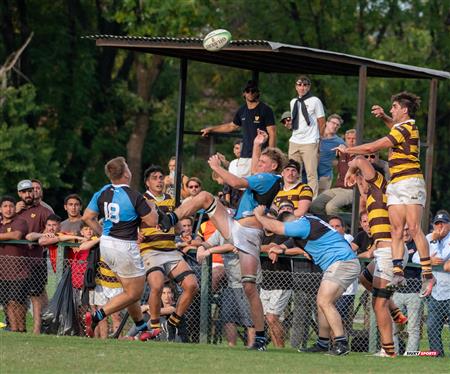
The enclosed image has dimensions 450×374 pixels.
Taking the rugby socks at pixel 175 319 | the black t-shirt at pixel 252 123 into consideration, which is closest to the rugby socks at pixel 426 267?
the rugby socks at pixel 175 319

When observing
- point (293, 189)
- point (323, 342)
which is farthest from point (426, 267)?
point (293, 189)

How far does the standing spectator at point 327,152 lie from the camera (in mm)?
19312

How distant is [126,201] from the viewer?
14.8 meters

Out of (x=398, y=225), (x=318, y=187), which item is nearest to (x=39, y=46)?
(x=318, y=187)

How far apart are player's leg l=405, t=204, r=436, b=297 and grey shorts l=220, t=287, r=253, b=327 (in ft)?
10.1

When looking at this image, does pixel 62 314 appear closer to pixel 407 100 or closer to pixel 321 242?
pixel 321 242

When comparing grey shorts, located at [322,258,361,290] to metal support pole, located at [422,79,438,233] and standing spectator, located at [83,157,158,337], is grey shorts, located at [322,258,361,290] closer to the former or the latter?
standing spectator, located at [83,157,158,337]

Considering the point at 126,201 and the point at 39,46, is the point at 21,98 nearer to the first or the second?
the point at 39,46

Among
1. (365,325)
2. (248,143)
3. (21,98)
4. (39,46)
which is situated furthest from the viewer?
(39,46)

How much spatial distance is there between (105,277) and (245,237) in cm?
341

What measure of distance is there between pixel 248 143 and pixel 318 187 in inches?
54.6

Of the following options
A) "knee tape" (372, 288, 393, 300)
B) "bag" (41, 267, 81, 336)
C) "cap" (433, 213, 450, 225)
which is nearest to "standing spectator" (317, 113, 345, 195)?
"cap" (433, 213, 450, 225)

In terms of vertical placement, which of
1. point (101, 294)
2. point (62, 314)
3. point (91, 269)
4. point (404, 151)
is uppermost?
point (404, 151)

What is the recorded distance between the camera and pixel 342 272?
563 inches
